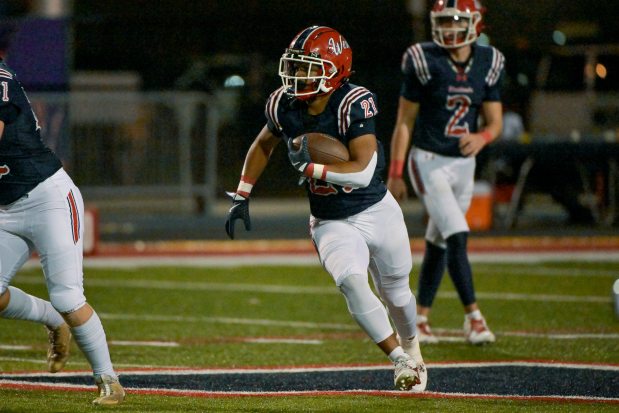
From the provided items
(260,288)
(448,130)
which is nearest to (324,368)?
(448,130)

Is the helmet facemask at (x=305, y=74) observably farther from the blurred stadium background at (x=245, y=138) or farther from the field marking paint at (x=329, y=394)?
the blurred stadium background at (x=245, y=138)

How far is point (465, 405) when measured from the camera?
5883mm

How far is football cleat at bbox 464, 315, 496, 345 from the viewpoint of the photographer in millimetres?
7762

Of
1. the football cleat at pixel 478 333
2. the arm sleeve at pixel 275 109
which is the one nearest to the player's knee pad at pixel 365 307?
the arm sleeve at pixel 275 109

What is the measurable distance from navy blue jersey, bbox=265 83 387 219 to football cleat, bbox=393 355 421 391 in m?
0.76

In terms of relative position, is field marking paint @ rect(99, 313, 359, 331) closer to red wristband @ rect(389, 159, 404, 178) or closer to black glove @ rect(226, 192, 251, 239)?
red wristband @ rect(389, 159, 404, 178)

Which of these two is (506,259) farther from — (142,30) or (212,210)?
(142,30)

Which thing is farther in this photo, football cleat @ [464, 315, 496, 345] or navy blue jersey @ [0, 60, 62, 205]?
football cleat @ [464, 315, 496, 345]

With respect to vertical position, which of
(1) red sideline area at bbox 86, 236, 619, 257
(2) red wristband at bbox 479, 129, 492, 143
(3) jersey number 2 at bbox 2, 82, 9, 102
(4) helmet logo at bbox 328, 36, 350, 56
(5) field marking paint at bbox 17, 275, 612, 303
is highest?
(4) helmet logo at bbox 328, 36, 350, 56

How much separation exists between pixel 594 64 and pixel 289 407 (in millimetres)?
13301

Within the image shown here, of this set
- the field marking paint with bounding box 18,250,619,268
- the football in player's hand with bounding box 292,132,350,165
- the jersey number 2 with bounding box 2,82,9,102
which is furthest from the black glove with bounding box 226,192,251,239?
the field marking paint with bounding box 18,250,619,268

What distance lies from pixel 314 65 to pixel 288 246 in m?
8.02

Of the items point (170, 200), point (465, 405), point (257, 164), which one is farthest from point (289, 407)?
point (170, 200)

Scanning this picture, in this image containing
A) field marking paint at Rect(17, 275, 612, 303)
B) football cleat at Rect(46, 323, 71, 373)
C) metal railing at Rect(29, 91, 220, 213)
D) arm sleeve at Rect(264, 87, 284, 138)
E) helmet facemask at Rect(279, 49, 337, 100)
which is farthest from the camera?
metal railing at Rect(29, 91, 220, 213)
